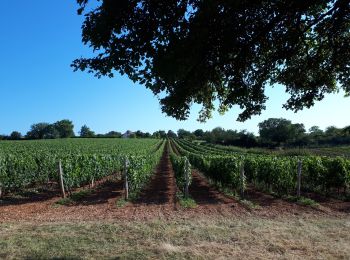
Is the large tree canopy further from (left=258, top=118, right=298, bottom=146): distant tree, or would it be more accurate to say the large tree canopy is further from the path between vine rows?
(left=258, top=118, right=298, bottom=146): distant tree

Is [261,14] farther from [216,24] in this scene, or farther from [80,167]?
[80,167]

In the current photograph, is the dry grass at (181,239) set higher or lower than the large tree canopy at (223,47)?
lower

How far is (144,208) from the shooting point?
13.5 meters

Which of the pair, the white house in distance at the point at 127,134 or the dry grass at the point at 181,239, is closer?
the dry grass at the point at 181,239

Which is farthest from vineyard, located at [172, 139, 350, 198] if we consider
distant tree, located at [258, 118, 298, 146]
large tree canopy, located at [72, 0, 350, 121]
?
distant tree, located at [258, 118, 298, 146]

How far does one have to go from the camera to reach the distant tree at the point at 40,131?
134m

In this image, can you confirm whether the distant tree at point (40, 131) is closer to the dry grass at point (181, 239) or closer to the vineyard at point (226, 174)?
the vineyard at point (226, 174)

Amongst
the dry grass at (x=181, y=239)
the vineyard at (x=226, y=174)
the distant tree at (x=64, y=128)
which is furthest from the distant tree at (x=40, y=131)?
the dry grass at (x=181, y=239)

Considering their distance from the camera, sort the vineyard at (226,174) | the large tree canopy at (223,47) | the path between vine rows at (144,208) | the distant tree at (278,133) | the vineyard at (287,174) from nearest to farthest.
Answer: the large tree canopy at (223,47) → the path between vine rows at (144,208) → the vineyard at (287,174) → the vineyard at (226,174) → the distant tree at (278,133)

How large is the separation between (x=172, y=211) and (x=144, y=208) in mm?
1278

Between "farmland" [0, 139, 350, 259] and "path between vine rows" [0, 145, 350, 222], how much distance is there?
0.03 metres

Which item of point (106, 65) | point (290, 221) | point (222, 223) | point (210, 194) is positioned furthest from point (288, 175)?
point (106, 65)

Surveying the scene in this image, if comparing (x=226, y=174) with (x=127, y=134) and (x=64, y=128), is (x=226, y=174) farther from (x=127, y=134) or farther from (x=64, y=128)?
(x=127, y=134)

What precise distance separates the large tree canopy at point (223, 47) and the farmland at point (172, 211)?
9.61ft
